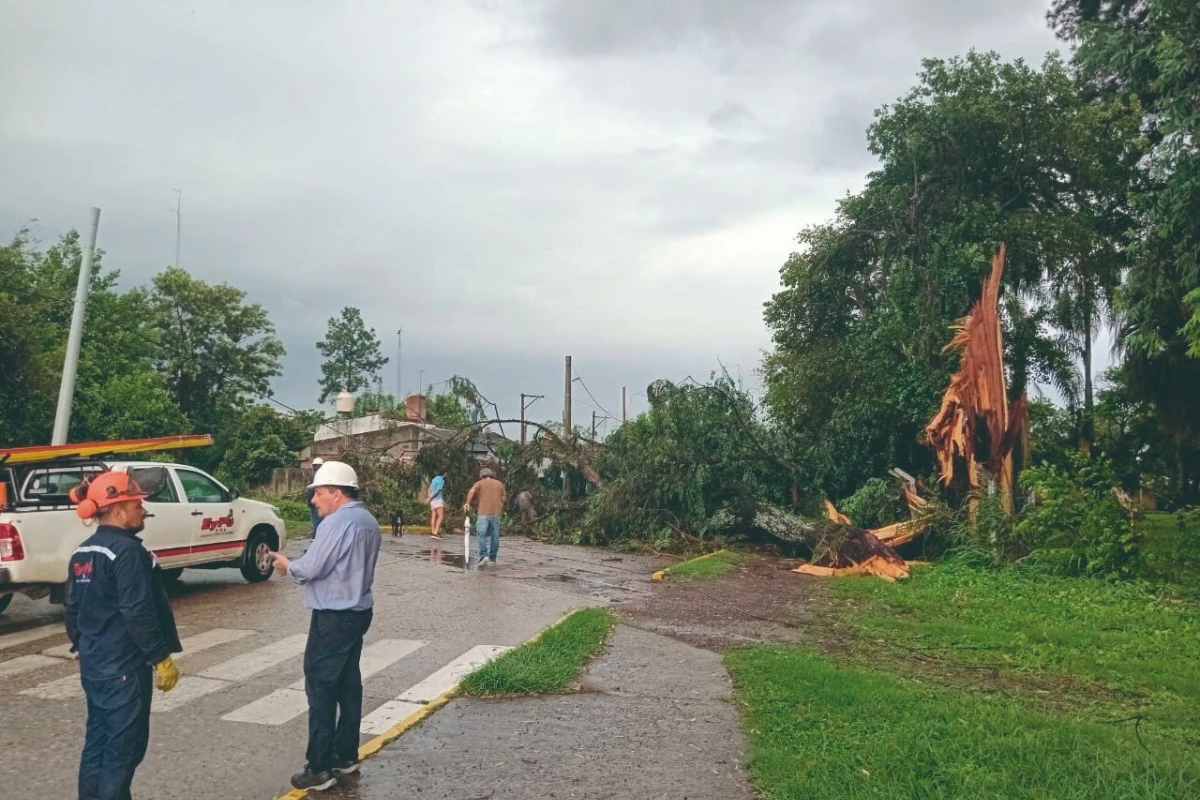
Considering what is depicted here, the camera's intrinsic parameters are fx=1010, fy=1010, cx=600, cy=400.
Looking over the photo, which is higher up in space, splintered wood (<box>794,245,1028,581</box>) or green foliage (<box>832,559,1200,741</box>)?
splintered wood (<box>794,245,1028,581</box>)

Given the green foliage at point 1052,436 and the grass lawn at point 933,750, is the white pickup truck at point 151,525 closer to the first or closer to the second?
the grass lawn at point 933,750

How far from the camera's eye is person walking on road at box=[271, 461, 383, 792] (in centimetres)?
535

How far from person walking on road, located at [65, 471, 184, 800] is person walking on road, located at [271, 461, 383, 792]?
801 mm

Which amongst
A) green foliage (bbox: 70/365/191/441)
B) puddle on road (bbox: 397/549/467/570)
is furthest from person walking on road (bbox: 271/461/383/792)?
green foliage (bbox: 70/365/191/441)

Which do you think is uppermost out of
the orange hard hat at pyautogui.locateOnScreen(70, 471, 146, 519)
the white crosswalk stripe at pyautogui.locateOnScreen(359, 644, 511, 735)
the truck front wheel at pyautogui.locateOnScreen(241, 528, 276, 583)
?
the orange hard hat at pyautogui.locateOnScreen(70, 471, 146, 519)

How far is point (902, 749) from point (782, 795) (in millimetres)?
929

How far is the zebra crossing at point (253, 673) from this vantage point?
7.07 m

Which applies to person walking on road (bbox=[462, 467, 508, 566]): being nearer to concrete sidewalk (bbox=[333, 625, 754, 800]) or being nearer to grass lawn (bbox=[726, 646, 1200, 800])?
concrete sidewalk (bbox=[333, 625, 754, 800])

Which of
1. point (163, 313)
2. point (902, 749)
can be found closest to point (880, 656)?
point (902, 749)

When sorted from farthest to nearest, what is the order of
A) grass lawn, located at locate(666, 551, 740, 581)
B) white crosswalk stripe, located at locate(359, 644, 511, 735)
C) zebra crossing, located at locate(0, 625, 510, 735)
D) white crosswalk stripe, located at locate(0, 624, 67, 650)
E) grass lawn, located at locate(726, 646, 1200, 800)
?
grass lawn, located at locate(666, 551, 740, 581)
white crosswalk stripe, located at locate(0, 624, 67, 650)
zebra crossing, located at locate(0, 625, 510, 735)
white crosswalk stripe, located at locate(359, 644, 511, 735)
grass lawn, located at locate(726, 646, 1200, 800)

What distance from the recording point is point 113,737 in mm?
4535

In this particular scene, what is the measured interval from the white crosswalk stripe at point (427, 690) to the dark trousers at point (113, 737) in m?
1.88

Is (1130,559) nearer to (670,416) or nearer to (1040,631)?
(1040,631)

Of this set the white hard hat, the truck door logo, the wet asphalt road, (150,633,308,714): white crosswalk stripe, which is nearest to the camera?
the white hard hat
